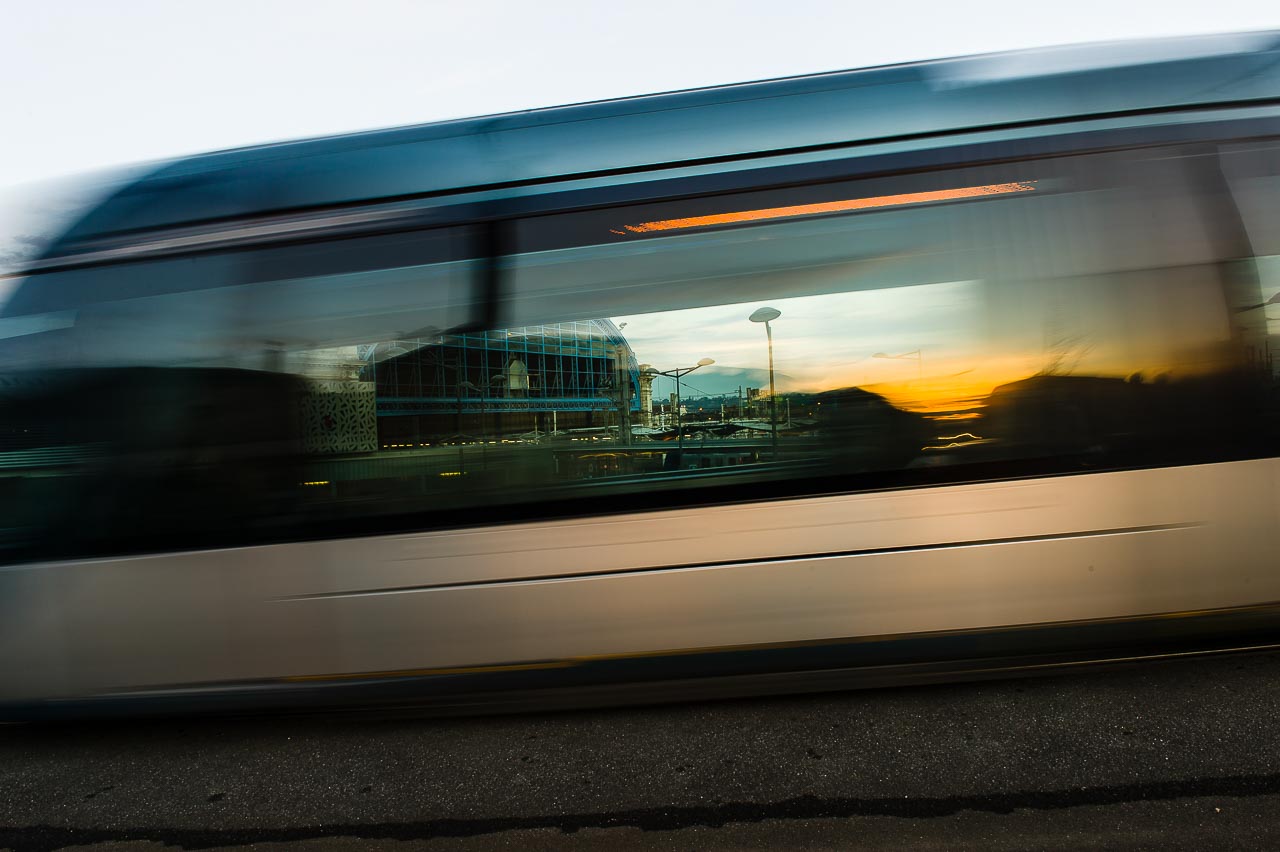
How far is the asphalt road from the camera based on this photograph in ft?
6.86

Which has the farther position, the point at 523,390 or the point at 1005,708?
the point at 1005,708

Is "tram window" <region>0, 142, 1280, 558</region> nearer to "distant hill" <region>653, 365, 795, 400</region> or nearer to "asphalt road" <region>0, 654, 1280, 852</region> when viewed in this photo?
"distant hill" <region>653, 365, 795, 400</region>

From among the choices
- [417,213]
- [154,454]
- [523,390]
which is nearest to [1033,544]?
[523,390]

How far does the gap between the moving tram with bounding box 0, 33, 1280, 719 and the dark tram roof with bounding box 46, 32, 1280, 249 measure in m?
0.02

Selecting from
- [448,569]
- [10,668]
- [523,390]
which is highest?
[523,390]

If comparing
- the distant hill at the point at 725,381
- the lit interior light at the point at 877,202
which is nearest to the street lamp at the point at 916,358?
the distant hill at the point at 725,381

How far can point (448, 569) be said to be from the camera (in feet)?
8.38

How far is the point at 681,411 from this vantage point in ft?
8.36

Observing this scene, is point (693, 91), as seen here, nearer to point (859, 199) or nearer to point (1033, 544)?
point (859, 199)

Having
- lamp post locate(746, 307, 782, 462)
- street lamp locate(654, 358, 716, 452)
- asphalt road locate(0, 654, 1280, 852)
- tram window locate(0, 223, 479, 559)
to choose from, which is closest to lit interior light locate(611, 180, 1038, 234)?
lamp post locate(746, 307, 782, 462)

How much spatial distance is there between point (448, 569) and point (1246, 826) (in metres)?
2.88

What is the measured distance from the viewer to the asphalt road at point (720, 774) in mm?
2090

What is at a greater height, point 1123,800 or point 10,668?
point 10,668

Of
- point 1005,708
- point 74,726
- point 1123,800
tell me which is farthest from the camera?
point 74,726
